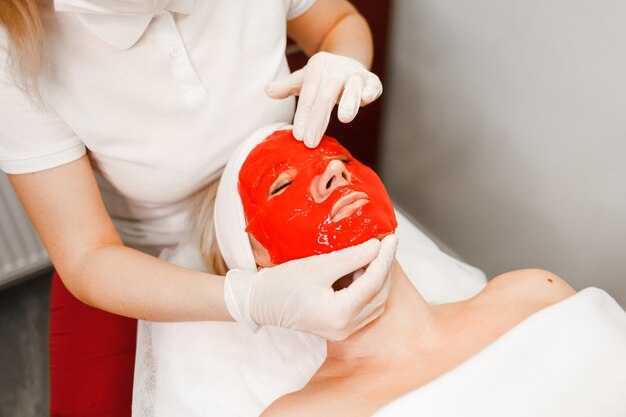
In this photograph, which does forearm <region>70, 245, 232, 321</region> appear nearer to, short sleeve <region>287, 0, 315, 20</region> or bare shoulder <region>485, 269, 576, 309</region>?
bare shoulder <region>485, 269, 576, 309</region>

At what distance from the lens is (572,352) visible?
2.96 feet

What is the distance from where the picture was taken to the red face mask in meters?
0.92

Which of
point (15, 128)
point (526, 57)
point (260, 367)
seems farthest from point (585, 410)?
point (15, 128)

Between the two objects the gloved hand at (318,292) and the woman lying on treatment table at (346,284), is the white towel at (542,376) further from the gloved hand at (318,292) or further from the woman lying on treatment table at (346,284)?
the gloved hand at (318,292)

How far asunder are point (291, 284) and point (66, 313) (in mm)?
713

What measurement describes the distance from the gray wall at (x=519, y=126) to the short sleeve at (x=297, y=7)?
18.6 inches

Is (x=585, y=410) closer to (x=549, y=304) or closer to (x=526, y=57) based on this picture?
(x=549, y=304)

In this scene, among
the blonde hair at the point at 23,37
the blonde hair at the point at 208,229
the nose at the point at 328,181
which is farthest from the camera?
the blonde hair at the point at 208,229

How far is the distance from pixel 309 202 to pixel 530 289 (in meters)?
0.48

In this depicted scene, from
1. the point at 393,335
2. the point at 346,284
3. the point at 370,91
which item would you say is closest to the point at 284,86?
the point at 370,91

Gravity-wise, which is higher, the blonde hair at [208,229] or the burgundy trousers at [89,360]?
the blonde hair at [208,229]

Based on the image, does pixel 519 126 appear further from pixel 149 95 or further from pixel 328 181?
pixel 149 95

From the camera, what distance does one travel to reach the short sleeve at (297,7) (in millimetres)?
1268

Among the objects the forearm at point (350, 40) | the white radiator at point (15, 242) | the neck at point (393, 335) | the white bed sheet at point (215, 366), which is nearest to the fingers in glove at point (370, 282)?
the neck at point (393, 335)
